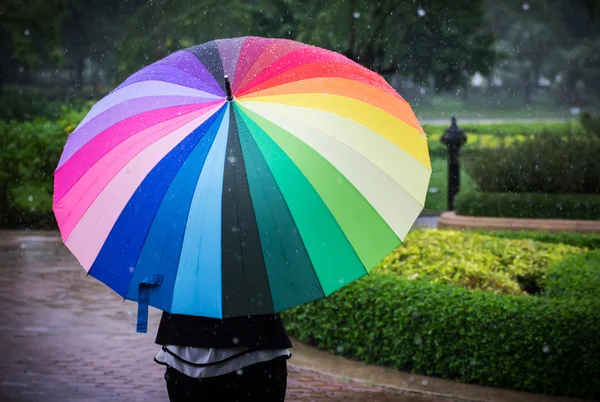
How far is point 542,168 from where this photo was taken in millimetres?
13938

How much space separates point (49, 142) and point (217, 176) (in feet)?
47.0

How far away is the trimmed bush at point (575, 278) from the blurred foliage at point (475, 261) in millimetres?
286

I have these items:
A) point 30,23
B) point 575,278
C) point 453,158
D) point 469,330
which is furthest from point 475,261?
point 30,23

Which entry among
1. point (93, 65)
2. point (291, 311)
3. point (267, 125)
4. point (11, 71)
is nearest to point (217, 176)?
point (267, 125)

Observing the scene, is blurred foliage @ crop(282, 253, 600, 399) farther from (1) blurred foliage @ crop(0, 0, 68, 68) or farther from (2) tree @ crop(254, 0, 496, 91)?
(1) blurred foliage @ crop(0, 0, 68, 68)

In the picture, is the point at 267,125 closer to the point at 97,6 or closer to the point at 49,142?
the point at 49,142

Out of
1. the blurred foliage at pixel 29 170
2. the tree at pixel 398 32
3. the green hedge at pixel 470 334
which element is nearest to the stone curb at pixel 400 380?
the green hedge at pixel 470 334

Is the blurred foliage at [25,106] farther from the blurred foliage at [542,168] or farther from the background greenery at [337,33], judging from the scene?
the blurred foliage at [542,168]

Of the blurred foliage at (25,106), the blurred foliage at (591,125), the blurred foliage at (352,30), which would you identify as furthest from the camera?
the blurred foliage at (25,106)

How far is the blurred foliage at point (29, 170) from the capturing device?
1553 cm

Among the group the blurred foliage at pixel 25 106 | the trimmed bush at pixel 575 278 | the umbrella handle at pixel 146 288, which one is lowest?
the trimmed bush at pixel 575 278

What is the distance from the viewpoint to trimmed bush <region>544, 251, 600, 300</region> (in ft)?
24.2

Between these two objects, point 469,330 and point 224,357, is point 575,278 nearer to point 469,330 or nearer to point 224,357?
point 469,330

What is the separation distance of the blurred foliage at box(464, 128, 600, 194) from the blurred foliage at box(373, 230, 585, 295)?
4329mm
